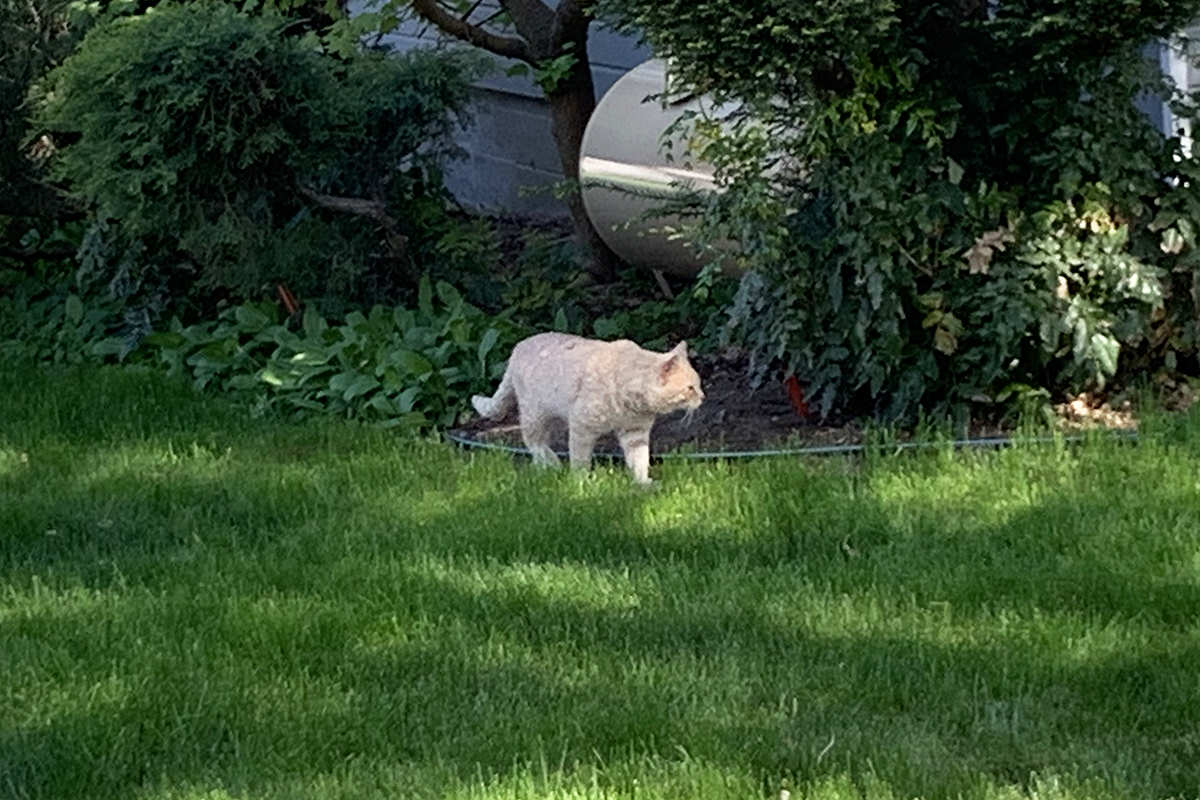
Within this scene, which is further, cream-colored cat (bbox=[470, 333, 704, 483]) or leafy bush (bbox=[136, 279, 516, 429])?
leafy bush (bbox=[136, 279, 516, 429])

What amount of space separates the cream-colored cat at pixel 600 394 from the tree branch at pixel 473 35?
3012 millimetres

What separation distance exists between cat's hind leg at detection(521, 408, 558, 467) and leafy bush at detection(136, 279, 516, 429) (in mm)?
730

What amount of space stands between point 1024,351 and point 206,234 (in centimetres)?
338

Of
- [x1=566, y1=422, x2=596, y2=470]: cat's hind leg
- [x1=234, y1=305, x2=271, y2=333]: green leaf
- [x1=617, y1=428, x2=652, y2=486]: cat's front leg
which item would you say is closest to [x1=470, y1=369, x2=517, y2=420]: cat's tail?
[x1=566, y1=422, x2=596, y2=470]: cat's hind leg

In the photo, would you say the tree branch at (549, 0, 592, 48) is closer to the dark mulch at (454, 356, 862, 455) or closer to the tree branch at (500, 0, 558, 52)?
the tree branch at (500, 0, 558, 52)

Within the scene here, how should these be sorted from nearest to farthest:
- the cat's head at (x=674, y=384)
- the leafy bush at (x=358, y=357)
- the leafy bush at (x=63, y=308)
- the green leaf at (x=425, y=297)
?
the cat's head at (x=674, y=384) → the leafy bush at (x=358, y=357) → the green leaf at (x=425, y=297) → the leafy bush at (x=63, y=308)

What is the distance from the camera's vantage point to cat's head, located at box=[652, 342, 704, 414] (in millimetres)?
6148

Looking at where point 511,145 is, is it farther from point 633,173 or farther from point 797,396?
point 797,396

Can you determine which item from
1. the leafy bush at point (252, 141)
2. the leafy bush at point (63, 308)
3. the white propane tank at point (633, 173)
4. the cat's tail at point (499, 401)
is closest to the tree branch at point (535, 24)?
the white propane tank at point (633, 173)

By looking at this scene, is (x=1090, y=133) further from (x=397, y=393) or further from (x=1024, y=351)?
(x=397, y=393)

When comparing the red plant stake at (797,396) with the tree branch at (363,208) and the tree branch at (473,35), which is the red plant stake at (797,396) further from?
the tree branch at (473,35)

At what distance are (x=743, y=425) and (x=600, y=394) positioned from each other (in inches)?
36.8

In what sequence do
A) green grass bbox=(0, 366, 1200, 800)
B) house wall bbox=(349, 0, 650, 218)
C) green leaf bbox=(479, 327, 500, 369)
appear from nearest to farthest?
green grass bbox=(0, 366, 1200, 800)
green leaf bbox=(479, 327, 500, 369)
house wall bbox=(349, 0, 650, 218)

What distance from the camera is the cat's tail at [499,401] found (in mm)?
6875
